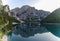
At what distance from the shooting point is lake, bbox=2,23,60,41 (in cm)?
183

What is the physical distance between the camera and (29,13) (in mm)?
1886

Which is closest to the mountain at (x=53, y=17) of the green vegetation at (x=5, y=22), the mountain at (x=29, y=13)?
the mountain at (x=29, y=13)

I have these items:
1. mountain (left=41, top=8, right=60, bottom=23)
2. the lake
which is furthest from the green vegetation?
mountain (left=41, top=8, right=60, bottom=23)

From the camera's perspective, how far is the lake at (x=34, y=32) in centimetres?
183

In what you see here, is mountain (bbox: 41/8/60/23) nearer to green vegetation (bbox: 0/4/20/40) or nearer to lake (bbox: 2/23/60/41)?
lake (bbox: 2/23/60/41)

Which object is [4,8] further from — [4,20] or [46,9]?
[46,9]

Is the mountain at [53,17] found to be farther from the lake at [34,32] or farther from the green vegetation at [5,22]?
the green vegetation at [5,22]

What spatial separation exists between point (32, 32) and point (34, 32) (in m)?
0.03

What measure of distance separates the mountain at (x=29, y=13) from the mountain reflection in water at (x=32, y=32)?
0.08 m

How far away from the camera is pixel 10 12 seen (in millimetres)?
1900

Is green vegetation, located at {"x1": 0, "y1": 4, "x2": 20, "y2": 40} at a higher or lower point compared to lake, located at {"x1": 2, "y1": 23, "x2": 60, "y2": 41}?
higher

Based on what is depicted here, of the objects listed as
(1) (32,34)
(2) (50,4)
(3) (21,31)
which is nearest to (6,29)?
(3) (21,31)

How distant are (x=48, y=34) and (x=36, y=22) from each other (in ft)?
0.72

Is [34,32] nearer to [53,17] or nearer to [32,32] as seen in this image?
[32,32]
